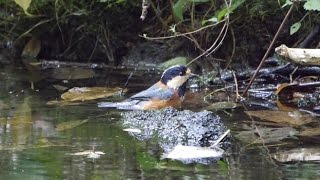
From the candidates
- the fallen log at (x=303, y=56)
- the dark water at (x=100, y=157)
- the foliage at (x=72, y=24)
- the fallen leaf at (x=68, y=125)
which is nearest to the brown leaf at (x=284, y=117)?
the dark water at (x=100, y=157)

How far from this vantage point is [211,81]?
18.2ft

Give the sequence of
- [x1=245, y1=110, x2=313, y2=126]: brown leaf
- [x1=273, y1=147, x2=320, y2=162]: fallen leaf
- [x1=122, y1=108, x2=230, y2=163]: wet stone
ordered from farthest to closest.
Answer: [x1=245, y1=110, x2=313, y2=126]: brown leaf < [x1=122, y1=108, x2=230, y2=163]: wet stone < [x1=273, y1=147, x2=320, y2=162]: fallen leaf

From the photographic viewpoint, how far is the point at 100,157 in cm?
322

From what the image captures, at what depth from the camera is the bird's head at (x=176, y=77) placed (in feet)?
16.6

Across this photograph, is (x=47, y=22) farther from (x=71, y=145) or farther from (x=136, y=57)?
(x=71, y=145)

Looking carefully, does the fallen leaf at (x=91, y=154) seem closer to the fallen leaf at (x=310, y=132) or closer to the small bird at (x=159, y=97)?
the fallen leaf at (x=310, y=132)

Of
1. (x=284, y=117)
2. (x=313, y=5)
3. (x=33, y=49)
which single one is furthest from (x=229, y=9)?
(x=33, y=49)

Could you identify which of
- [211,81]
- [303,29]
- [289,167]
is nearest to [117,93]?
[211,81]

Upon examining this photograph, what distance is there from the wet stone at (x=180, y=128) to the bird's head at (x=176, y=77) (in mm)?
938

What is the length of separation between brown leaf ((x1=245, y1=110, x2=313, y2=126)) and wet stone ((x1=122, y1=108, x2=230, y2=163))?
483mm

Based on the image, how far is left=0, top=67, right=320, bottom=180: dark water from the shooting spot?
291 cm

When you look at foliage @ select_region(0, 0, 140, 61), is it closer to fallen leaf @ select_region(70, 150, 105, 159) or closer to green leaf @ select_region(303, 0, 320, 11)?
green leaf @ select_region(303, 0, 320, 11)

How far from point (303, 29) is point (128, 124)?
2.23 m

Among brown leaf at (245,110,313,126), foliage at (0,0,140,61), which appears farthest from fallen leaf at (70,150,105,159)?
foliage at (0,0,140,61)
